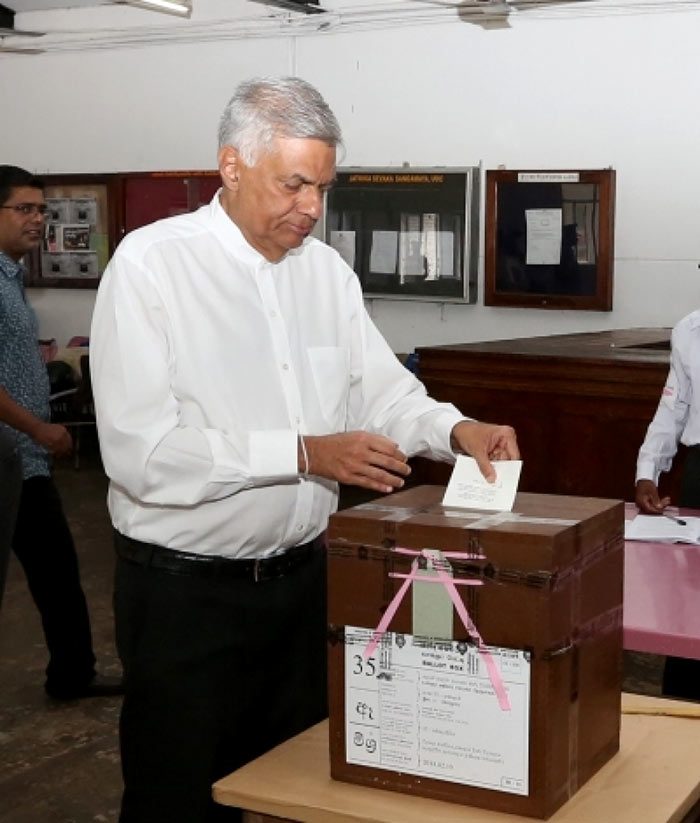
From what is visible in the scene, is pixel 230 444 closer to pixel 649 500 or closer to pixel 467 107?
pixel 649 500

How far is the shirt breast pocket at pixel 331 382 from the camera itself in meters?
2.41

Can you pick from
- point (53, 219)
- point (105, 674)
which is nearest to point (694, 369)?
point (105, 674)

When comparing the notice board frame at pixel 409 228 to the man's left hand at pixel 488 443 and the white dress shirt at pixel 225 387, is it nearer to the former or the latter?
the white dress shirt at pixel 225 387

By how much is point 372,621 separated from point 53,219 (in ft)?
30.2

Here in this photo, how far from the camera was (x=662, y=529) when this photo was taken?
10.9 ft

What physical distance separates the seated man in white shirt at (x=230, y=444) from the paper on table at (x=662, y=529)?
103 centimetres

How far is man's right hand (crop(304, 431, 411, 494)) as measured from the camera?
2.01 meters

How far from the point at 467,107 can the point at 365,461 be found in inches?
268

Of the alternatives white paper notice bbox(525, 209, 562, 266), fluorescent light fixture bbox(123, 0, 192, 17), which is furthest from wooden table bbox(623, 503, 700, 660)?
fluorescent light fixture bbox(123, 0, 192, 17)

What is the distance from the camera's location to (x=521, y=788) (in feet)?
5.70

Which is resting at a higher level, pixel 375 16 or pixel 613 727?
pixel 375 16

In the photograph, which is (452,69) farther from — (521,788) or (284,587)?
(521,788)

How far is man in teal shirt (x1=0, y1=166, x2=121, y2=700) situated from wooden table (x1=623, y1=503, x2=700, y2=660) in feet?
6.39

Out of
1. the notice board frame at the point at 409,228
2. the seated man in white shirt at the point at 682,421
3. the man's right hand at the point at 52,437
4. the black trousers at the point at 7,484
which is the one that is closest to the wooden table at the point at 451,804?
the black trousers at the point at 7,484
